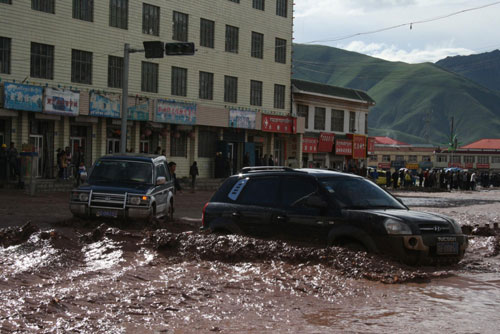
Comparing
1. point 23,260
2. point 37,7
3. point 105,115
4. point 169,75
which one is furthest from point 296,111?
point 23,260

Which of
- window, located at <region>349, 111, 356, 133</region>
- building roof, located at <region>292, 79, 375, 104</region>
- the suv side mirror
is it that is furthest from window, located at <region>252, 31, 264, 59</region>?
the suv side mirror

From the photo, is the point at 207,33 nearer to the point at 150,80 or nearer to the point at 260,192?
the point at 150,80

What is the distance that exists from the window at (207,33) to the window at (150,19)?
3512 mm

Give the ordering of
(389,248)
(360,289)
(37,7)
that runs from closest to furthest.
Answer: (360,289), (389,248), (37,7)

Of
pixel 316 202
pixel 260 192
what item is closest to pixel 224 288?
pixel 316 202

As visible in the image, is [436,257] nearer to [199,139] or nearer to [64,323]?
[64,323]

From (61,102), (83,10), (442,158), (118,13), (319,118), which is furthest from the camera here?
(442,158)

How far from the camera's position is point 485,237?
591 inches

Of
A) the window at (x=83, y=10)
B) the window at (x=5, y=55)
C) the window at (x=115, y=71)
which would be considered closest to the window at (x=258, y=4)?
the window at (x=115, y=71)

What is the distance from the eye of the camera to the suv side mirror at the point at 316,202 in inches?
369

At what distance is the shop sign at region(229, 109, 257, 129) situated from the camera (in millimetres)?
41031

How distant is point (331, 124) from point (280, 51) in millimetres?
10228

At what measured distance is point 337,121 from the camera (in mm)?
54500

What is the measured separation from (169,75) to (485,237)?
2535cm
